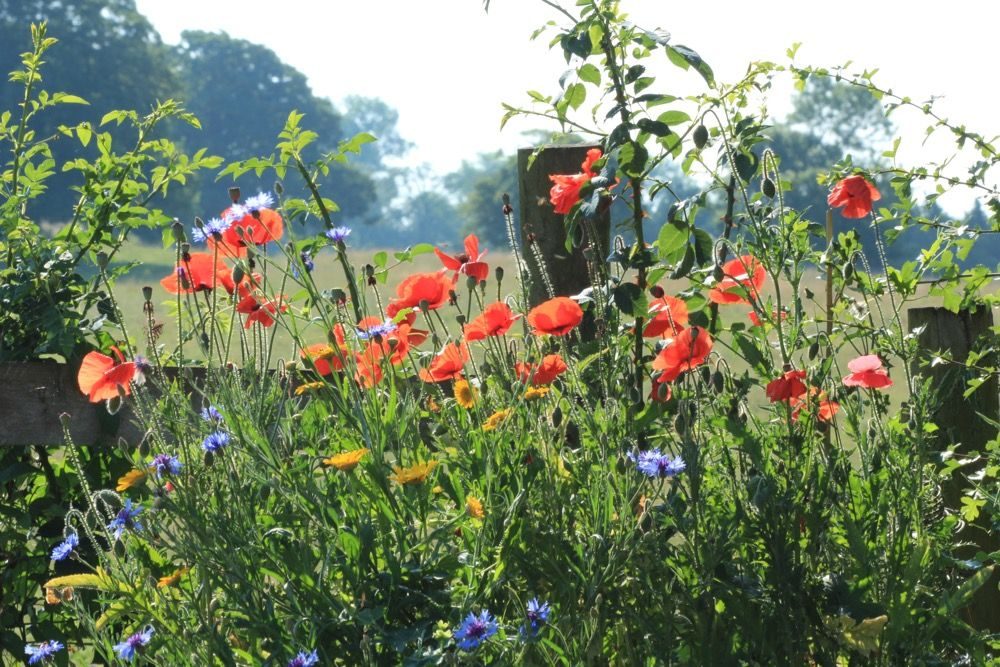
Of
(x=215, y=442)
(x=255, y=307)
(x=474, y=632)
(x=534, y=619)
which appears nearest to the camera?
(x=474, y=632)

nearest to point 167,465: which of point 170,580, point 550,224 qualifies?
point 170,580

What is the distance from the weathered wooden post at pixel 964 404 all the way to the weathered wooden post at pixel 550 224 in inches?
35.1

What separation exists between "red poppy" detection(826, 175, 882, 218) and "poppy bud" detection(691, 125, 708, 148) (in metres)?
0.49

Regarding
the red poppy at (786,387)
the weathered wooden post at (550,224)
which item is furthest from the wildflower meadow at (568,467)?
the weathered wooden post at (550,224)

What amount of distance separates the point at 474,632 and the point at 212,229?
34.6 inches

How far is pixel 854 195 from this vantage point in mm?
2873

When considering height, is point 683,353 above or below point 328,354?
below

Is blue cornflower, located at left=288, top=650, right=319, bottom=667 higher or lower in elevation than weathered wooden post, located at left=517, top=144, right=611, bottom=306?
lower

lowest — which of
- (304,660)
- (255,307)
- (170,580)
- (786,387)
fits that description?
(304,660)

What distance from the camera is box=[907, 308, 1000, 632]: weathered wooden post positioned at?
120 inches

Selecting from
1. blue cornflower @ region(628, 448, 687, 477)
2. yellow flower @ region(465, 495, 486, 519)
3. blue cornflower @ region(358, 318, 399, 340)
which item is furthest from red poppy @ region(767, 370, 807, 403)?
blue cornflower @ region(358, 318, 399, 340)

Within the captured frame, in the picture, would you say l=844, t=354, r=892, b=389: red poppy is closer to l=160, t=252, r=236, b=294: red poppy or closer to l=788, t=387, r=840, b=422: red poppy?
l=788, t=387, r=840, b=422: red poppy

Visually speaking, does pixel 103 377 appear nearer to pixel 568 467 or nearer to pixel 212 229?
pixel 212 229

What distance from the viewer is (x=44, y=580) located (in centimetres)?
328
